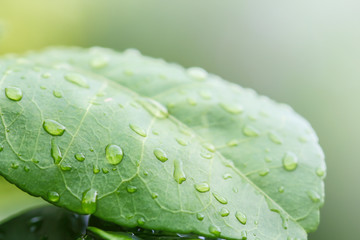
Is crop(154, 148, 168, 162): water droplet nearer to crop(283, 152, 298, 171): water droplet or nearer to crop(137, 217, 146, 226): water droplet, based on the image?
crop(137, 217, 146, 226): water droplet

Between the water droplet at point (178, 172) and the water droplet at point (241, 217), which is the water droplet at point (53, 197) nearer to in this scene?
the water droplet at point (178, 172)

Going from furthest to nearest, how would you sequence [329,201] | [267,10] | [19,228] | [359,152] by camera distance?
[267,10] < [359,152] < [329,201] < [19,228]

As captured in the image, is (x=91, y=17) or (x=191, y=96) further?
(x=91, y=17)

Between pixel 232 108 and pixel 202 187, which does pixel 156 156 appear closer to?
pixel 202 187

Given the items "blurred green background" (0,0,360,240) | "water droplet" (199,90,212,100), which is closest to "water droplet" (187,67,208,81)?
"water droplet" (199,90,212,100)

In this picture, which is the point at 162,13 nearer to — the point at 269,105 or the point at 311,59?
the point at 311,59

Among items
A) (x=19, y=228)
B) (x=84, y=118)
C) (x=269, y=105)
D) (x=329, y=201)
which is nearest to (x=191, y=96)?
(x=269, y=105)

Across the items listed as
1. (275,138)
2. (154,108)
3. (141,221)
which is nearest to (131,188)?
(141,221)
